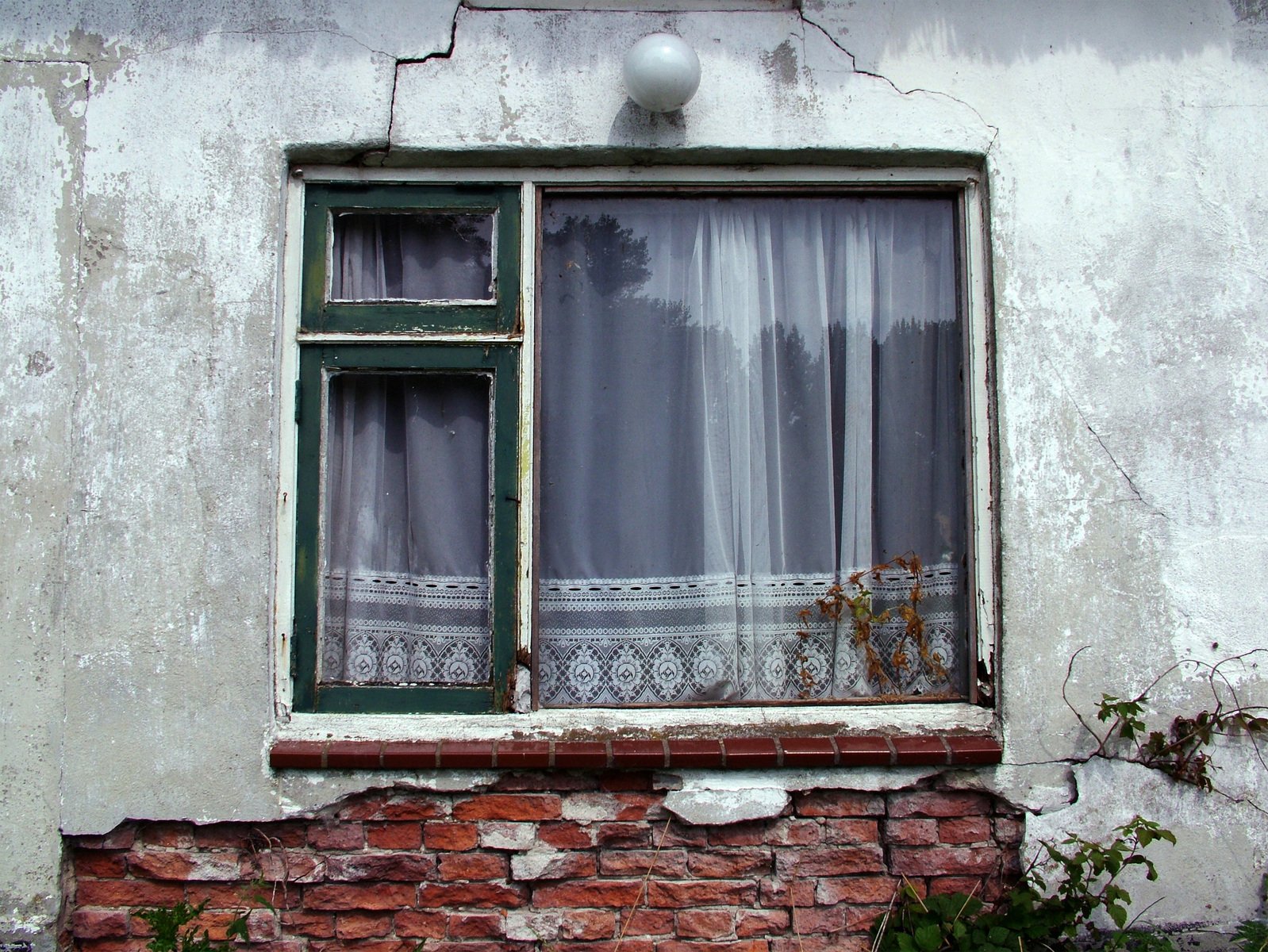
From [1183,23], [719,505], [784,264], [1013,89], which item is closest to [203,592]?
[719,505]

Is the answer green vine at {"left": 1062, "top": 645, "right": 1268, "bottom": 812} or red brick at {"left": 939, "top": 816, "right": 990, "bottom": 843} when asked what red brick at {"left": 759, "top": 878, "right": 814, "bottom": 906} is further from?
green vine at {"left": 1062, "top": 645, "right": 1268, "bottom": 812}

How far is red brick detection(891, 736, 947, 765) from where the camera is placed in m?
2.69

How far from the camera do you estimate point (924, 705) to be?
9.41 ft

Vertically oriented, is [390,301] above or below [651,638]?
above

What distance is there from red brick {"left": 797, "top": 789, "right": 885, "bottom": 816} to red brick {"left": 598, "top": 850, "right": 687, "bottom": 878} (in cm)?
38

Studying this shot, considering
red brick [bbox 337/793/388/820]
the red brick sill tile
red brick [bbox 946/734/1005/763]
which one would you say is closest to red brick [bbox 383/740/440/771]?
the red brick sill tile

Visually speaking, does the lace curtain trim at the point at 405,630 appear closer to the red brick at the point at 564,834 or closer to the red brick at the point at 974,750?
the red brick at the point at 564,834

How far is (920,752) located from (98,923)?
7.84 feet

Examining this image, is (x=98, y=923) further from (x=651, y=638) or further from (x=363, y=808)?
(x=651, y=638)

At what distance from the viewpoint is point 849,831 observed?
2748mm

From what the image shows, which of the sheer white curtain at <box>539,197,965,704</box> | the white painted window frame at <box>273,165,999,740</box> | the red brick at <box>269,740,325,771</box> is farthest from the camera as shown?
the sheer white curtain at <box>539,197,965,704</box>

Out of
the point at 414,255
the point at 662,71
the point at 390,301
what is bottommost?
the point at 390,301

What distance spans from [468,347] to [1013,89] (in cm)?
183

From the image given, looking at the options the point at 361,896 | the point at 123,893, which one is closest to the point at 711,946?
the point at 361,896
